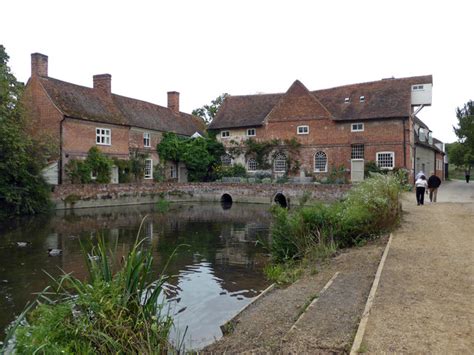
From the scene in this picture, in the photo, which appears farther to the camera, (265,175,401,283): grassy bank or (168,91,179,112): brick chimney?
(168,91,179,112): brick chimney

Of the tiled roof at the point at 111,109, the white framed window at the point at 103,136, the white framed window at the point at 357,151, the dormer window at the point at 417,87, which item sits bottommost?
the white framed window at the point at 357,151

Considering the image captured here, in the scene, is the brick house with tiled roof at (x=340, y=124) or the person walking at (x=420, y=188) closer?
the person walking at (x=420, y=188)

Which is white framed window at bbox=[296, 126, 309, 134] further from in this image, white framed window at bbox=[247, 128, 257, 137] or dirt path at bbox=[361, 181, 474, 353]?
dirt path at bbox=[361, 181, 474, 353]

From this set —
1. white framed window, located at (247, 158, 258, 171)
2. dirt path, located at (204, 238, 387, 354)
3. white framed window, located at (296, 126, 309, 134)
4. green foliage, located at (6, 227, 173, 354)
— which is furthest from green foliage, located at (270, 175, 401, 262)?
white framed window, located at (247, 158, 258, 171)

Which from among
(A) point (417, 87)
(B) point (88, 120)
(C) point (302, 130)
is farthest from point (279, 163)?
(B) point (88, 120)

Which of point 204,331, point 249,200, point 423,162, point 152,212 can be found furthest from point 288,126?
point 204,331

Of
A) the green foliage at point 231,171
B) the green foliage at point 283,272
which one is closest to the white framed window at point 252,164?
the green foliage at point 231,171

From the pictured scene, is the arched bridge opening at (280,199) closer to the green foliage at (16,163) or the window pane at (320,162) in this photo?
the window pane at (320,162)

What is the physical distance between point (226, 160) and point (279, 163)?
535 cm

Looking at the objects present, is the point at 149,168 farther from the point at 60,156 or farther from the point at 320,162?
the point at 320,162

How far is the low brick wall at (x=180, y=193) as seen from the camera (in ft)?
93.1

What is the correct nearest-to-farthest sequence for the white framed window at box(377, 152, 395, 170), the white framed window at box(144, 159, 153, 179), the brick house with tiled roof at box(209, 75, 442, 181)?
the white framed window at box(377, 152, 395, 170)
the brick house with tiled roof at box(209, 75, 442, 181)
the white framed window at box(144, 159, 153, 179)

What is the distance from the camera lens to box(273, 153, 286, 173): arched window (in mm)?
39125

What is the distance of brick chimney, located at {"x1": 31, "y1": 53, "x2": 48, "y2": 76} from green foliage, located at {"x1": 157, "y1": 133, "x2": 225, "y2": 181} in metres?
11.9
